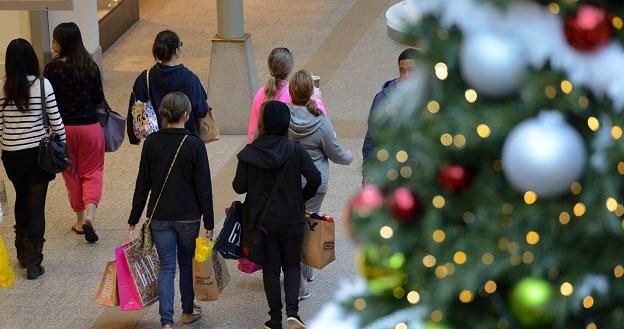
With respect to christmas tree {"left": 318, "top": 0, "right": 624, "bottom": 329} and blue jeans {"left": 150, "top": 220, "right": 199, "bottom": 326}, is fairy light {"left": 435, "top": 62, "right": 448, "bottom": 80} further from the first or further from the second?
blue jeans {"left": 150, "top": 220, "right": 199, "bottom": 326}

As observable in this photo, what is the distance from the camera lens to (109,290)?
7.09 metres

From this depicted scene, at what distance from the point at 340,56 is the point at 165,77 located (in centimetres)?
613

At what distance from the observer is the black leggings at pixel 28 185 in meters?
7.95

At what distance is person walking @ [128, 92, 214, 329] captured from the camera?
6840mm

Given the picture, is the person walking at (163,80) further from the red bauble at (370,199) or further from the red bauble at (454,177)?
Answer: the red bauble at (454,177)

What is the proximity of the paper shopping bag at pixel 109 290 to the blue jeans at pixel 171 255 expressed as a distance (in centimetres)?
26

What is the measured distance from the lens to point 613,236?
124 inches

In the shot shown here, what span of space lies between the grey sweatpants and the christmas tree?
4168 mm

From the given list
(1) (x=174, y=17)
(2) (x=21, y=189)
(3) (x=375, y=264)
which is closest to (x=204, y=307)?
(2) (x=21, y=189)

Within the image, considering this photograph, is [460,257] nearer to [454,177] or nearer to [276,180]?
[454,177]

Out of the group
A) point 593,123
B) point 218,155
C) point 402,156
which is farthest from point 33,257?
point 593,123

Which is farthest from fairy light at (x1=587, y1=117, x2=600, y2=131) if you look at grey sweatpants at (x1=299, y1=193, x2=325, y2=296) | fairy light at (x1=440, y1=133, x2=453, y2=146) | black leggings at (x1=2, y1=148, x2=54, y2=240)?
black leggings at (x1=2, y1=148, x2=54, y2=240)

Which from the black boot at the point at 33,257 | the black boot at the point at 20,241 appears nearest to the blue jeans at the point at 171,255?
the black boot at the point at 33,257

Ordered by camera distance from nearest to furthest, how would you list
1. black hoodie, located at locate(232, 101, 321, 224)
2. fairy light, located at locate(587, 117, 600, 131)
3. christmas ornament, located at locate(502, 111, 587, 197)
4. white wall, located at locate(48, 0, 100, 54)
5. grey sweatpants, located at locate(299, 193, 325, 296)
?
christmas ornament, located at locate(502, 111, 587, 197)
fairy light, located at locate(587, 117, 600, 131)
black hoodie, located at locate(232, 101, 321, 224)
grey sweatpants, located at locate(299, 193, 325, 296)
white wall, located at locate(48, 0, 100, 54)
